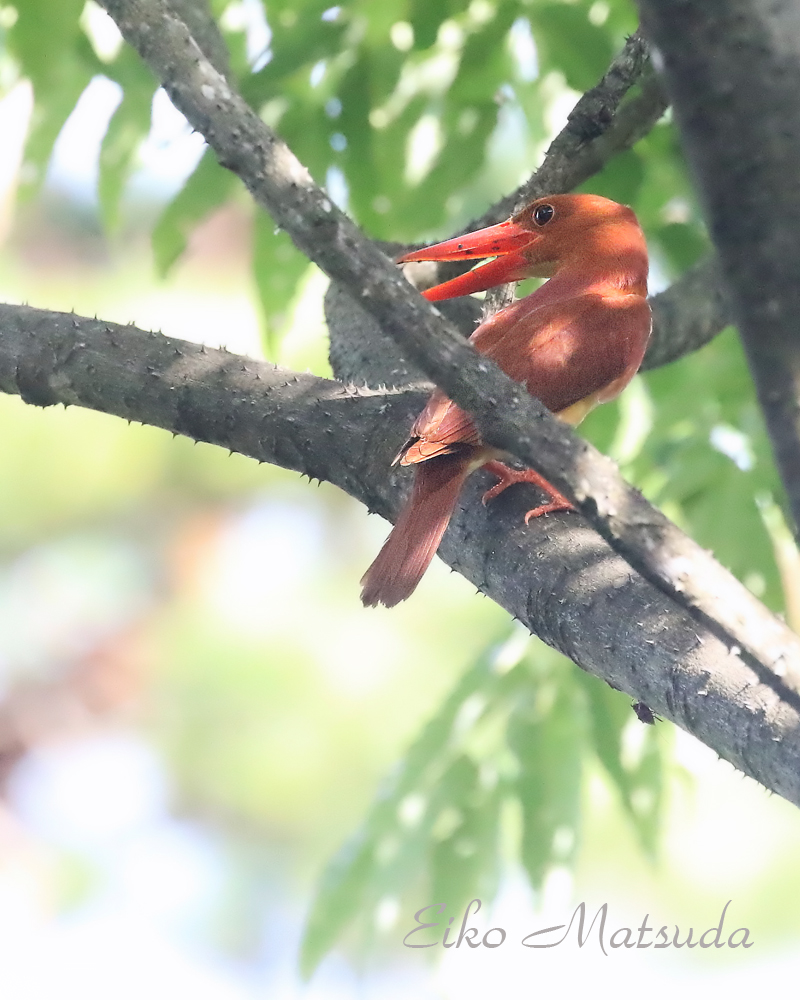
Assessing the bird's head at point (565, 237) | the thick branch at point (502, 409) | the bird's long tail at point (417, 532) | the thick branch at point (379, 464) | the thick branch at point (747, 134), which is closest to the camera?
the thick branch at point (747, 134)

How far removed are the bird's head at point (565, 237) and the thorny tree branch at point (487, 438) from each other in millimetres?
857

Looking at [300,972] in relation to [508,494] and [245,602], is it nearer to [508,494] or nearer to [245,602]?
[508,494]

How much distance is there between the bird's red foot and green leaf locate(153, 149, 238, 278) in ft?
3.57

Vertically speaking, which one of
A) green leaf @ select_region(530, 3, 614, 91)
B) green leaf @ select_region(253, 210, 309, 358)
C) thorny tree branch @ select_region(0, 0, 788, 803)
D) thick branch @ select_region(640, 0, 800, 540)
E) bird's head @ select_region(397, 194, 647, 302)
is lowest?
thick branch @ select_region(640, 0, 800, 540)

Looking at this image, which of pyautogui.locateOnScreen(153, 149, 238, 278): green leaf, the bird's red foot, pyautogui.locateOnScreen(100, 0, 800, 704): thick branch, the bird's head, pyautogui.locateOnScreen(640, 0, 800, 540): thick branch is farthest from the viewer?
the bird's head

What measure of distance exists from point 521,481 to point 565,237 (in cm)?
117

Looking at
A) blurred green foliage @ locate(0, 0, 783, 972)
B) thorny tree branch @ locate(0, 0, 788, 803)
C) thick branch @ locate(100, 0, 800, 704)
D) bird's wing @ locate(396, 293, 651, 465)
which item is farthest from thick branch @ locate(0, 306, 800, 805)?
blurred green foliage @ locate(0, 0, 783, 972)

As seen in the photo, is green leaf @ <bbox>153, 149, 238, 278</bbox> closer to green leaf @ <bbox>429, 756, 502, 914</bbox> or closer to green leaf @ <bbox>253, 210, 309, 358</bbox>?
green leaf @ <bbox>253, 210, 309, 358</bbox>

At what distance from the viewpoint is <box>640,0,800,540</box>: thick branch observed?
820mm

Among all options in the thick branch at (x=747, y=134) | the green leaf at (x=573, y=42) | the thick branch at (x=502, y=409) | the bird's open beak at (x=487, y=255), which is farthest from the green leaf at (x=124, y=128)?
the thick branch at (x=747, y=134)

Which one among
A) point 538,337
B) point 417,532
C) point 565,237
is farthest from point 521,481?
point 565,237

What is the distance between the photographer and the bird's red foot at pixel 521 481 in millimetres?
2096

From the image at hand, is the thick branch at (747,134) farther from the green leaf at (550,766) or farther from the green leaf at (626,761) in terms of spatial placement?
the green leaf at (550,766)

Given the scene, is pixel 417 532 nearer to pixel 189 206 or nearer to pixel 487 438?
pixel 487 438
